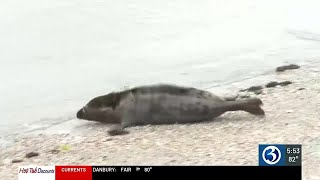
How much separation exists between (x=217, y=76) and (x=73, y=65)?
2.33 m

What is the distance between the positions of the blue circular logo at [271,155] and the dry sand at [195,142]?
0.09 metres

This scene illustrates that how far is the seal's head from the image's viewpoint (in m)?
6.38

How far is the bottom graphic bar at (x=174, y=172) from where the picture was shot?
4.26 meters

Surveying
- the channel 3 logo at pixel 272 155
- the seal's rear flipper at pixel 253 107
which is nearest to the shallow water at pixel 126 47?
the seal's rear flipper at pixel 253 107

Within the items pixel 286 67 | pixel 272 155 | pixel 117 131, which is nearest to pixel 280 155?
pixel 272 155

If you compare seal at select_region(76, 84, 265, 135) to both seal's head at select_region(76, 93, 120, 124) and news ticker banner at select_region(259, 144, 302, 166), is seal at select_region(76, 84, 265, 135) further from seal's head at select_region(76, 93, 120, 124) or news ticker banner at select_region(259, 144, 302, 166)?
news ticker banner at select_region(259, 144, 302, 166)

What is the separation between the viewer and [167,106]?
612 centimetres

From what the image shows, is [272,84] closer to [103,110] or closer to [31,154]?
[103,110]

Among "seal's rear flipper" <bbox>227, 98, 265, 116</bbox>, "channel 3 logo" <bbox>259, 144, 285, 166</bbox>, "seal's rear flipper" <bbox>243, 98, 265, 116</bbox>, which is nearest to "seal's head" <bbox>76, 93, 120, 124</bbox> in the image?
"seal's rear flipper" <bbox>227, 98, 265, 116</bbox>


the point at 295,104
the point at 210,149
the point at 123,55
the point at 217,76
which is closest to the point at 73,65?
the point at 123,55

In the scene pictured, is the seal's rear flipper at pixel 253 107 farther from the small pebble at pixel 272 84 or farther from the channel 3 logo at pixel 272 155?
the small pebble at pixel 272 84

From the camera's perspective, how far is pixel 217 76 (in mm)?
8570

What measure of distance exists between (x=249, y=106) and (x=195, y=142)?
2.99 feet

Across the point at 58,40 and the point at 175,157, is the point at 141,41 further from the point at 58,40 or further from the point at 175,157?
the point at 175,157
